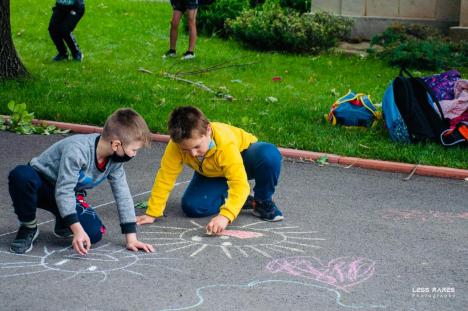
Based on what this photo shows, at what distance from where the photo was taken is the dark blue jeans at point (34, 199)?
4504mm

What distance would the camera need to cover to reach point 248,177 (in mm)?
5484

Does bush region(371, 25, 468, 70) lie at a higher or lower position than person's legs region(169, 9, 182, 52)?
lower

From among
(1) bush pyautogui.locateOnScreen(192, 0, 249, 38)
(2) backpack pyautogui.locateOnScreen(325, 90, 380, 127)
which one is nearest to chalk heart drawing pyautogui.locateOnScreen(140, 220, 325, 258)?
(2) backpack pyautogui.locateOnScreen(325, 90, 380, 127)

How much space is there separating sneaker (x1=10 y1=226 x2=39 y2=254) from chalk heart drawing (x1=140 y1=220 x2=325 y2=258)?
66 cm

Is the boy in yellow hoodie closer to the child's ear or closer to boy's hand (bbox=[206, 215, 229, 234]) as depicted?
boy's hand (bbox=[206, 215, 229, 234])

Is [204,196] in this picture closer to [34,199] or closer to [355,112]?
[34,199]

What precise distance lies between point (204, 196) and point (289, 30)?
7.66 m

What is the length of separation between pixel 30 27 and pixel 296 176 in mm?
9021

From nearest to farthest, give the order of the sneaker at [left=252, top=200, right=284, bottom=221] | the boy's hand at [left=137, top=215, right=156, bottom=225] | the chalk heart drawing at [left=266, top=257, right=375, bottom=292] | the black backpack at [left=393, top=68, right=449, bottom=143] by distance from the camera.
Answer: the chalk heart drawing at [left=266, top=257, right=375, bottom=292] → the boy's hand at [left=137, top=215, right=156, bottom=225] → the sneaker at [left=252, top=200, right=284, bottom=221] → the black backpack at [left=393, top=68, right=449, bottom=143]

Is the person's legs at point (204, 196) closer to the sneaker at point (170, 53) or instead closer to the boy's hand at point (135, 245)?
the boy's hand at point (135, 245)

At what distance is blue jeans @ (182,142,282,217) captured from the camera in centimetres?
532

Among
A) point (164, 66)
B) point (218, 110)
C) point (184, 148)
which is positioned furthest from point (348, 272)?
point (164, 66)

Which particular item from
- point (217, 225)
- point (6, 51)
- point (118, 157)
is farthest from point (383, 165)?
point (6, 51)

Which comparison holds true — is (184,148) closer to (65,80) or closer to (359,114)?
(359,114)
